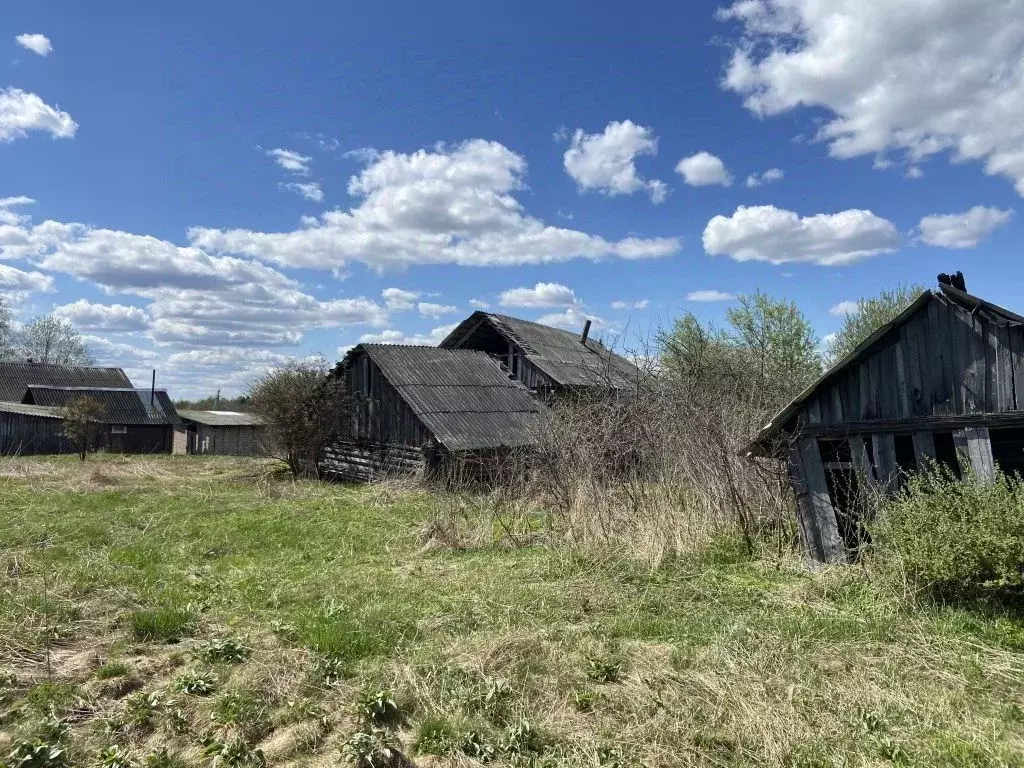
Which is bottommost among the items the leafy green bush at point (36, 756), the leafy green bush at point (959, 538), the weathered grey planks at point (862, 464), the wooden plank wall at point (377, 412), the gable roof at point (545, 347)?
the leafy green bush at point (36, 756)

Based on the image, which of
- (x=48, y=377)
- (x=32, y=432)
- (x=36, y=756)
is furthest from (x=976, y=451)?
(x=48, y=377)

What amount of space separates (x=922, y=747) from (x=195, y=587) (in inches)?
300

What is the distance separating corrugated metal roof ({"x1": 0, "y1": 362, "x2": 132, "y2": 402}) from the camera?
4206 centimetres

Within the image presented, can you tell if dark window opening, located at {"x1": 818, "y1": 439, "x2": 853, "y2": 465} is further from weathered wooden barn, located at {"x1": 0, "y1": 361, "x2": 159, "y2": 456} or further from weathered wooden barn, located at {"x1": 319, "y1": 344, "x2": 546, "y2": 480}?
weathered wooden barn, located at {"x1": 0, "y1": 361, "x2": 159, "y2": 456}

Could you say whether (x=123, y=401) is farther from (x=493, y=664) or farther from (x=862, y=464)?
(x=862, y=464)

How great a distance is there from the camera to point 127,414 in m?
37.4

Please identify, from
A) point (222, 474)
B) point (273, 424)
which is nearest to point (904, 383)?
point (273, 424)

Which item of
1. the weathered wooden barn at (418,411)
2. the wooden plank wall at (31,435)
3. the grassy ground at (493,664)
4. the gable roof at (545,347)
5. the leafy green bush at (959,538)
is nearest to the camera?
the grassy ground at (493,664)

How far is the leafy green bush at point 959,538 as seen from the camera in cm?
598

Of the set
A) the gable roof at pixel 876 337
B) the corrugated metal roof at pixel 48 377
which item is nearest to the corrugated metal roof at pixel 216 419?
the corrugated metal roof at pixel 48 377

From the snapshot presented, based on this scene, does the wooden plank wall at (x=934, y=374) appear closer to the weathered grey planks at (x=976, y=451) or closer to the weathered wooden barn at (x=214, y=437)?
the weathered grey planks at (x=976, y=451)

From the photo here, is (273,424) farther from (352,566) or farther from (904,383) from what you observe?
(904,383)

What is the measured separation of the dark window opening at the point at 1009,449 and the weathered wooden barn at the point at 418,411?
10.5 metres

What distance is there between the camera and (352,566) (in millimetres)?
9109
